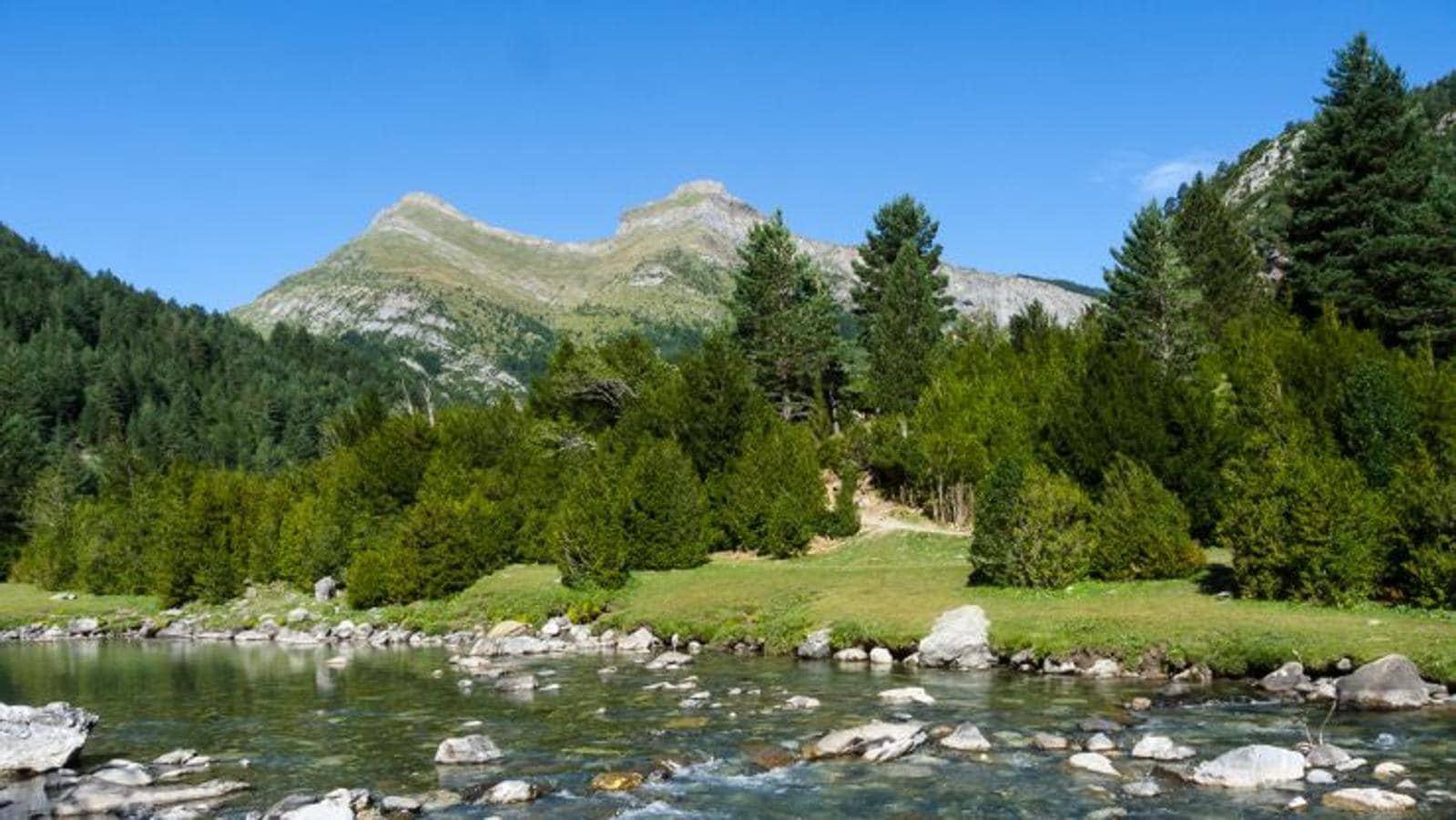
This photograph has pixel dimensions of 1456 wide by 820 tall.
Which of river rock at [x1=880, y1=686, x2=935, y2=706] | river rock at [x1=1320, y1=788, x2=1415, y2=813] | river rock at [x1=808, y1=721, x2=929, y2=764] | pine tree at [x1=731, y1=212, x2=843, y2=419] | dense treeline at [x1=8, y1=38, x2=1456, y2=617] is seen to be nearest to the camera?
river rock at [x1=1320, y1=788, x2=1415, y2=813]

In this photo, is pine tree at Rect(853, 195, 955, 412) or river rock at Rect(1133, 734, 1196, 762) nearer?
river rock at Rect(1133, 734, 1196, 762)

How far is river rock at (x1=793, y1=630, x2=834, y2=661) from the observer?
31281 millimetres

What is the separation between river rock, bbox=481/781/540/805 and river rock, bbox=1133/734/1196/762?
9.92 meters

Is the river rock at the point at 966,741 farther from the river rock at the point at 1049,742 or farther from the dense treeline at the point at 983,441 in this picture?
the dense treeline at the point at 983,441

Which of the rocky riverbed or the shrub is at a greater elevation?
the shrub

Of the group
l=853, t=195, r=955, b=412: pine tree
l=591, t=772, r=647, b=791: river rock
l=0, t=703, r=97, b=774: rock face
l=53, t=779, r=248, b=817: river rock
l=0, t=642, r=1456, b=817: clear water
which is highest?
l=853, t=195, r=955, b=412: pine tree

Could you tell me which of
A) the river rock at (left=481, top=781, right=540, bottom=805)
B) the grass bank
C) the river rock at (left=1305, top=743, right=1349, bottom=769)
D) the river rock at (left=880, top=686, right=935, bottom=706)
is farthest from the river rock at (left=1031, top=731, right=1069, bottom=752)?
the river rock at (left=481, top=781, right=540, bottom=805)

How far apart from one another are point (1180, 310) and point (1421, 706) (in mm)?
55425

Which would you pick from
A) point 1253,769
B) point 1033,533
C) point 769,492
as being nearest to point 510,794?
point 1253,769

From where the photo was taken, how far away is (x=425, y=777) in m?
17.8

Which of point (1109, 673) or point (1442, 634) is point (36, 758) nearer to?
point (1109, 673)

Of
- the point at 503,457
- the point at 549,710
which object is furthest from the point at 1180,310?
the point at 549,710

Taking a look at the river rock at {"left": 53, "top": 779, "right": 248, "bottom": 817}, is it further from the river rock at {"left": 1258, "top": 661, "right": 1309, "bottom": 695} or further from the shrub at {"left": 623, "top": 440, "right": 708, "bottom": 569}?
the shrub at {"left": 623, "top": 440, "right": 708, "bottom": 569}

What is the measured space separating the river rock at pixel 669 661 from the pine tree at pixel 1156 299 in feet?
154
